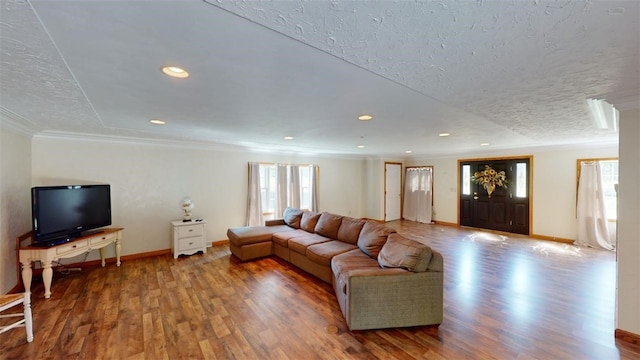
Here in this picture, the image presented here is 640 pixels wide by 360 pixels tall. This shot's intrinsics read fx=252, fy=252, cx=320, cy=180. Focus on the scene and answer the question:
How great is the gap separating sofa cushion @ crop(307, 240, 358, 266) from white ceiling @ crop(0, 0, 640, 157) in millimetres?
1830

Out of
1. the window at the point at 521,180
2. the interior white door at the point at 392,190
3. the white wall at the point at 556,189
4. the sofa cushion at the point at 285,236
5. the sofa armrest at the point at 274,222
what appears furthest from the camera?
the interior white door at the point at 392,190

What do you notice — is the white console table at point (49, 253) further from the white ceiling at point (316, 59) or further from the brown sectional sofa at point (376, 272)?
the brown sectional sofa at point (376, 272)

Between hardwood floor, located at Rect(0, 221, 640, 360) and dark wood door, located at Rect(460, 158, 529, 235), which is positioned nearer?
hardwood floor, located at Rect(0, 221, 640, 360)

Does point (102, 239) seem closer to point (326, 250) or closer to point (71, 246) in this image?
point (71, 246)

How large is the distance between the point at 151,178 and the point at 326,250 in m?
3.60

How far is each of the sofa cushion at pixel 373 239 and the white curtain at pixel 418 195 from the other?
5.28 m

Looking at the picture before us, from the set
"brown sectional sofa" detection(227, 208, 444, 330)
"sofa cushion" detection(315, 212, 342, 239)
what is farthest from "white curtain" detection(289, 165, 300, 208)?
"brown sectional sofa" detection(227, 208, 444, 330)

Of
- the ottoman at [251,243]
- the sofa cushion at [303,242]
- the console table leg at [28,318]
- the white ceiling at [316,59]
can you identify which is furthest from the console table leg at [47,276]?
the sofa cushion at [303,242]

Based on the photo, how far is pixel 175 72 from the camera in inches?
66.3

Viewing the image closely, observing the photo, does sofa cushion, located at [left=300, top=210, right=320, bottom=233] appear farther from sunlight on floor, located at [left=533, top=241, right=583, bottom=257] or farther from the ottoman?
sunlight on floor, located at [left=533, top=241, right=583, bottom=257]

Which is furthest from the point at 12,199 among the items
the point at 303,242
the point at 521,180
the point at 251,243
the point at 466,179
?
the point at 521,180

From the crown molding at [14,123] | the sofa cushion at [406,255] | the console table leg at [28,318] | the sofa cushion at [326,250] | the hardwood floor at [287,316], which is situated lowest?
the hardwood floor at [287,316]

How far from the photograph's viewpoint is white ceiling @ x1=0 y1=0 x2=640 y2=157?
1.05 meters

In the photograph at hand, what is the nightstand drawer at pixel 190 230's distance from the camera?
464cm
